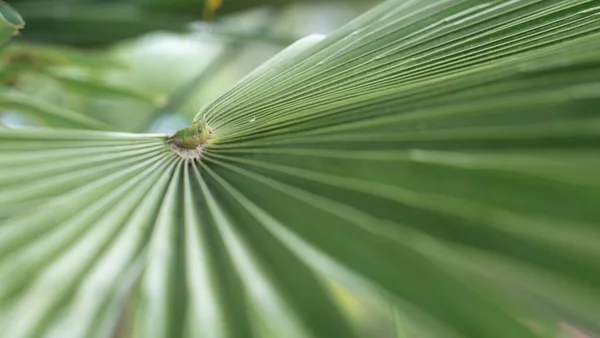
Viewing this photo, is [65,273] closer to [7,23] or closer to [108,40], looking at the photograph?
[7,23]

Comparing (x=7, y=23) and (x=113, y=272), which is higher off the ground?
(x=7, y=23)

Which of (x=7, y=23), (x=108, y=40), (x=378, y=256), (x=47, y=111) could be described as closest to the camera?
(x=378, y=256)

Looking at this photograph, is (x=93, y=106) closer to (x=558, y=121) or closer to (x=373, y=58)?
(x=373, y=58)

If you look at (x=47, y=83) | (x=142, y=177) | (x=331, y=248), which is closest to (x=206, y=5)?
(x=47, y=83)

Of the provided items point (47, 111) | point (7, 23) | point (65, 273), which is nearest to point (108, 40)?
point (47, 111)

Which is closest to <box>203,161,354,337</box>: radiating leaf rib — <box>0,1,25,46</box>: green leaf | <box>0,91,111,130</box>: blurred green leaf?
<box>0,1,25,46</box>: green leaf

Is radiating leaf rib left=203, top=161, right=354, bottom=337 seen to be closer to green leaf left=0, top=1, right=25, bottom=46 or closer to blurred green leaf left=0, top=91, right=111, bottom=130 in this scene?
green leaf left=0, top=1, right=25, bottom=46

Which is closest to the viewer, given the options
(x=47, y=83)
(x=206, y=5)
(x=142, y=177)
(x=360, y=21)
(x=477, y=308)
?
(x=477, y=308)

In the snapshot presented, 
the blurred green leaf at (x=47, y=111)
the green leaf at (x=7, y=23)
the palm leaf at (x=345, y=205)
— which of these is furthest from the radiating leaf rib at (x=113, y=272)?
the blurred green leaf at (x=47, y=111)

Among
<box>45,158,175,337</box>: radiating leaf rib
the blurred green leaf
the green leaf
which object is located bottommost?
<box>45,158,175,337</box>: radiating leaf rib
